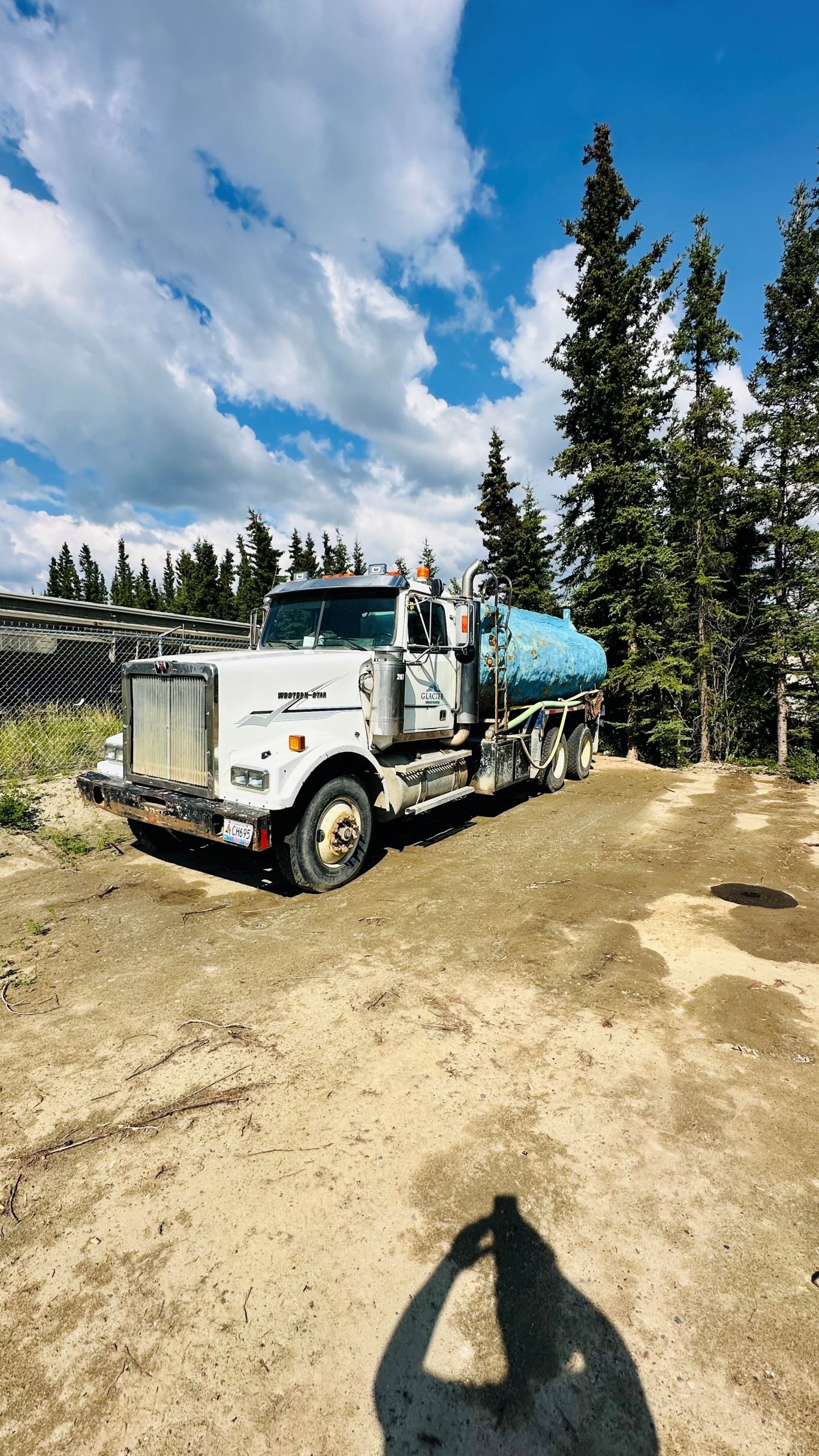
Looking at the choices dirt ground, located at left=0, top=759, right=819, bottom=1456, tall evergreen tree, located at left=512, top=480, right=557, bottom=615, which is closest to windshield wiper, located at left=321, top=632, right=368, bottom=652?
dirt ground, located at left=0, top=759, right=819, bottom=1456

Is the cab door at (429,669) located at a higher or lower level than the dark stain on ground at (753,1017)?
higher

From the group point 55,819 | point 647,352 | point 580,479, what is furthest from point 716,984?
point 647,352

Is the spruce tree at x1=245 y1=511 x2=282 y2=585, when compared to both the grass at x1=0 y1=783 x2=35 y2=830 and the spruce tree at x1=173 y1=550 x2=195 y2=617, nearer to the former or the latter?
the spruce tree at x1=173 y1=550 x2=195 y2=617

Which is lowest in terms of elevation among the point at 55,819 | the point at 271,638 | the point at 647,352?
the point at 55,819

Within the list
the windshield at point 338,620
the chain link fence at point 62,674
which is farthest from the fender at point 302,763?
the chain link fence at point 62,674

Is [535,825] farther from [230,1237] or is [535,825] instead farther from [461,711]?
[230,1237]

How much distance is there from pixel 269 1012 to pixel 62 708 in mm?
7078

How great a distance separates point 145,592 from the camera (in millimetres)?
75750

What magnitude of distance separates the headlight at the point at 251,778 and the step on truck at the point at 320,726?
11 millimetres

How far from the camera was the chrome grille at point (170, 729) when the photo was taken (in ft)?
16.2

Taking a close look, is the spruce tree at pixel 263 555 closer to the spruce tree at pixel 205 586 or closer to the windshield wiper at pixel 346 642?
the spruce tree at pixel 205 586

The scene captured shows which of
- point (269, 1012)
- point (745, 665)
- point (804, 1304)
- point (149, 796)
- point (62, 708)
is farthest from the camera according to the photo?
point (745, 665)

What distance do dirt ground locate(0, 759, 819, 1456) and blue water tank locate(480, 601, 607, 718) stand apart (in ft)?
13.1

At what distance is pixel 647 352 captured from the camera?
50.2 feet
